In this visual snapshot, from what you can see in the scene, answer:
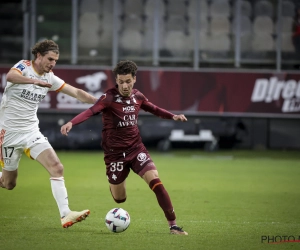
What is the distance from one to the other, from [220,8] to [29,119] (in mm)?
14689

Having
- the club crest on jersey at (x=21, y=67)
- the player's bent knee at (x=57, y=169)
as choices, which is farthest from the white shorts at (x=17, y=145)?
the club crest on jersey at (x=21, y=67)

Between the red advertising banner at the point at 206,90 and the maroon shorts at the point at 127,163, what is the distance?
1207cm

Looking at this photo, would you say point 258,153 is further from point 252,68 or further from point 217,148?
point 252,68

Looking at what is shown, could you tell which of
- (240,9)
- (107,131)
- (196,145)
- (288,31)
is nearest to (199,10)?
(240,9)

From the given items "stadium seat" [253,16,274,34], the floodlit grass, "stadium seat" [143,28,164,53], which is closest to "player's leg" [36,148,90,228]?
the floodlit grass

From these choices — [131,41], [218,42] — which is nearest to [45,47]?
[131,41]

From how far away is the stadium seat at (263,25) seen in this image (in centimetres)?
2217

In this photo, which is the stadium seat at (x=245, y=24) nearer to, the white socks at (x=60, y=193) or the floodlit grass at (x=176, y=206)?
the floodlit grass at (x=176, y=206)

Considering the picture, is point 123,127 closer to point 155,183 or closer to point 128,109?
point 128,109

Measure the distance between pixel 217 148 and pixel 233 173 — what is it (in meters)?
5.45

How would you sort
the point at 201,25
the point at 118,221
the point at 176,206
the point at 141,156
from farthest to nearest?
the point at 201,25 < the point at 176,206 < the point at 141,156 < the point at 118,221

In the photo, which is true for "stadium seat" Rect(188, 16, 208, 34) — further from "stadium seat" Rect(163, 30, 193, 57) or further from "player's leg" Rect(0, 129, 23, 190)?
"player's leg" Rect(0, 129, 23, 190)

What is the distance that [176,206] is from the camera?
10.6 m

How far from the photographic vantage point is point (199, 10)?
71.3ft
